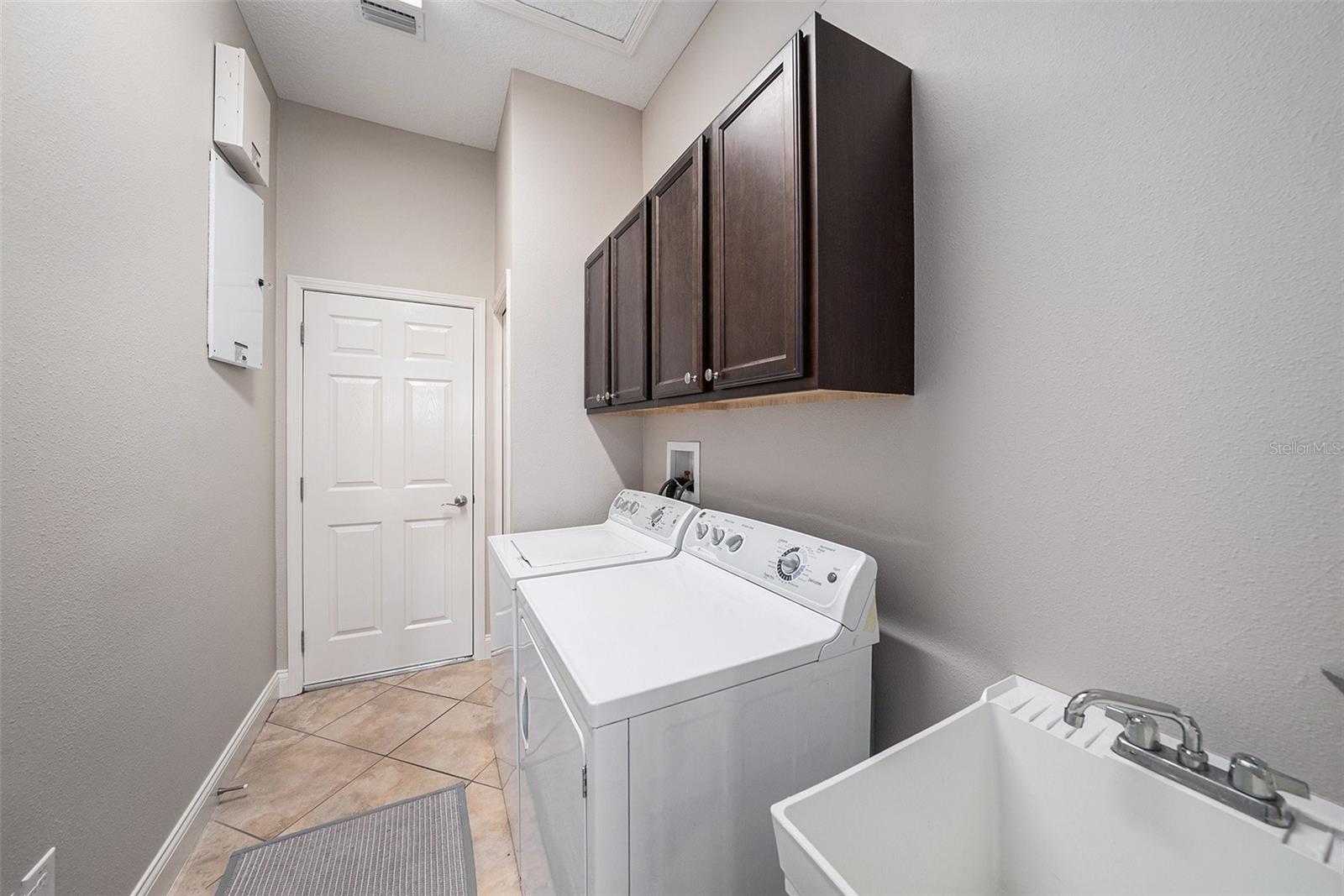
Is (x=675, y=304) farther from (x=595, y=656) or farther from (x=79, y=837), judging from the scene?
(x=79, y=837)

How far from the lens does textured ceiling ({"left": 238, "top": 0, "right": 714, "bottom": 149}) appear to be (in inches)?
78.5

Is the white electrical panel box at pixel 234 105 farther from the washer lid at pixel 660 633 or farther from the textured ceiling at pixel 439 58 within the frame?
the washer lid at pixel 660 633

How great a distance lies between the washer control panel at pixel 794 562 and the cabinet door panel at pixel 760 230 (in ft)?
1.38

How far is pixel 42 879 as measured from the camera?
100cm

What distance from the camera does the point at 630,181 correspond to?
8.49 feet

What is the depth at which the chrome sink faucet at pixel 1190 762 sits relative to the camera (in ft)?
1.96

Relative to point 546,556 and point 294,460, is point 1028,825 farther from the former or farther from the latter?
point 294,460

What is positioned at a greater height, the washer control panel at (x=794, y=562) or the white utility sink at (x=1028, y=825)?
the washer control panel at (x=794, y=562)

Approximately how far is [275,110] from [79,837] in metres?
2.98

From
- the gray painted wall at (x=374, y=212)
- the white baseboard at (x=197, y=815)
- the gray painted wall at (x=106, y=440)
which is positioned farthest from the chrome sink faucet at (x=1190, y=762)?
the gray painted wall at (x=374, y=212)

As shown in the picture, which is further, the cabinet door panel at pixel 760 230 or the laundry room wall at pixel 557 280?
the laundry room wall at pixel 557 280

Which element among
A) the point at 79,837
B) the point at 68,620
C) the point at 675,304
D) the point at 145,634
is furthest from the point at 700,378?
the point at 79,837

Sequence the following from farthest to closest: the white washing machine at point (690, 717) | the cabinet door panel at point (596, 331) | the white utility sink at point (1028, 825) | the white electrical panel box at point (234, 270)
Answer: the cabinet door panel at point (596, 331)
the white electrical panel box at point (234, 270)
the white washing machine at point (690, 717)
the white utility sink at point (1028, 825)

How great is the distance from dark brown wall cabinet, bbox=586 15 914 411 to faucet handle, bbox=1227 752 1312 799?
747mm
